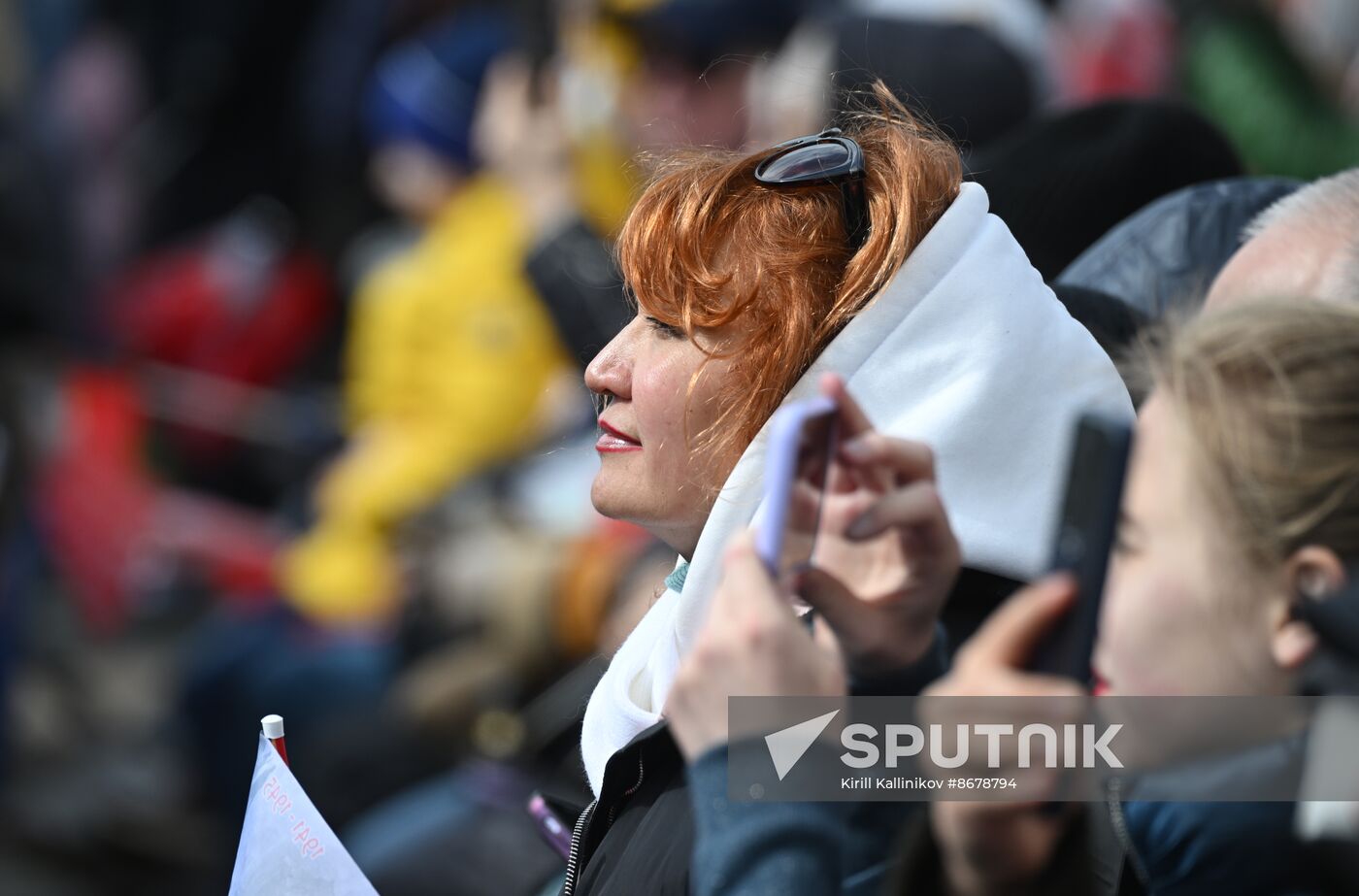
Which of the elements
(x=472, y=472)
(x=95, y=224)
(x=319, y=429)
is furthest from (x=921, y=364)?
(x=95, y=224)

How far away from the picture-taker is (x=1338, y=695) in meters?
0.98

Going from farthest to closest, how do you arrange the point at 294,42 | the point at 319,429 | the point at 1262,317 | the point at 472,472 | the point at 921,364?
1. the point at 294,42
2. the point at 319,429
3. the point at 472,472
4. the point at 921,364
5. the point at 1262,317

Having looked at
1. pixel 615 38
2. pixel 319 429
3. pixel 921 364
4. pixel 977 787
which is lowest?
pixel 977 787

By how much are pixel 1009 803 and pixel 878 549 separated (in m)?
0.26

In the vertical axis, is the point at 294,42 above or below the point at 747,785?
above

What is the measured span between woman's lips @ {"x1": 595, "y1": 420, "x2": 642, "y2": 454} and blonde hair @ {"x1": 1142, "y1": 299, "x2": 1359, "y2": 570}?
0.64 m

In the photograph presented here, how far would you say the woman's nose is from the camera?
5.22ft

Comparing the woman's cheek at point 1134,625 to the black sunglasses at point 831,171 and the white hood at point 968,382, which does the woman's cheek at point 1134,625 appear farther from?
the black sunglasses at point 831,171

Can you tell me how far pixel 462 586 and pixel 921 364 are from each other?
2478 millimetres

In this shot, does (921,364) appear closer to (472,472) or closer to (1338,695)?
(1338,695)

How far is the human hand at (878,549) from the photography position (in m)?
1.05

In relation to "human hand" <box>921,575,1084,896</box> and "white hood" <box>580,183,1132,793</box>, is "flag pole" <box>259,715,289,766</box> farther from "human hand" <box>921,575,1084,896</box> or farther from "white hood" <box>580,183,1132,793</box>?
"human hand" <box>921,575,1084,896</box>

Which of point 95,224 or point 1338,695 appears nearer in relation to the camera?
point 1338,695

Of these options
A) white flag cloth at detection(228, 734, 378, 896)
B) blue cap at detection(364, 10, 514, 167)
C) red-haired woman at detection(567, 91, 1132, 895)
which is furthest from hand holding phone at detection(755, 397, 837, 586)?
blue cap at detection(364, 10, 514, 167)
